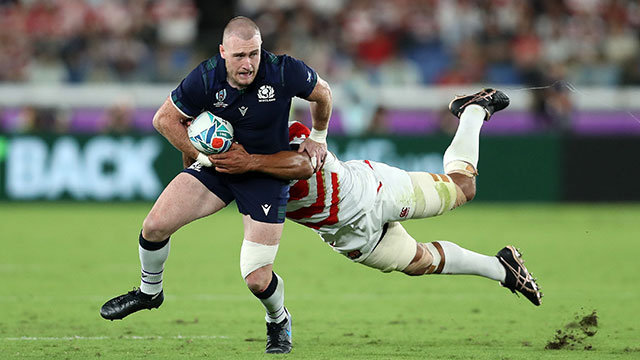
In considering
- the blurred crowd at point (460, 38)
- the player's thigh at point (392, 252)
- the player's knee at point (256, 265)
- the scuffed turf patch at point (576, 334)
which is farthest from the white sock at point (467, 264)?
the blurred crowd at point (460, 38)

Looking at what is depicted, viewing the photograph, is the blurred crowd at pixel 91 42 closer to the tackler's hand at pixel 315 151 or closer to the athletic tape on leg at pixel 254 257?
the tackler's hand at pixel 315 151

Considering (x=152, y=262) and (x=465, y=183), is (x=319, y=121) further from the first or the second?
(x=152, y=262)

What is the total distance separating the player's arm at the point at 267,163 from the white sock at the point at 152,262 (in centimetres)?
72

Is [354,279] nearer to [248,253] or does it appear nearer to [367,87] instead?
[248,253]

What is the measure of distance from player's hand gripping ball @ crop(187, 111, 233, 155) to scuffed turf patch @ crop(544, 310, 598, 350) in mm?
2677

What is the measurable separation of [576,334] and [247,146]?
2.91 metres

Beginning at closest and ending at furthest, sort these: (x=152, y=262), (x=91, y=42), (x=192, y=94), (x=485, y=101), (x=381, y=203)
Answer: (x=192, y=94), (x=152, y=262), (x=381, y=203), (x=485, y=101), (x=91, y=42)

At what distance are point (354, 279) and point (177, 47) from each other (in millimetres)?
11691

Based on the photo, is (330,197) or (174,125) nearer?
(174,125)

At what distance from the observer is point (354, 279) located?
35.8 ft

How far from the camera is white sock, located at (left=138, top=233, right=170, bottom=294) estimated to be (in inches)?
279

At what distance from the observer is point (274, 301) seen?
22.8ft

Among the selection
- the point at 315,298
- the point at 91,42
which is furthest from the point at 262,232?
the point at 91,42

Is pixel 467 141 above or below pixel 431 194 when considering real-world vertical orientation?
above
